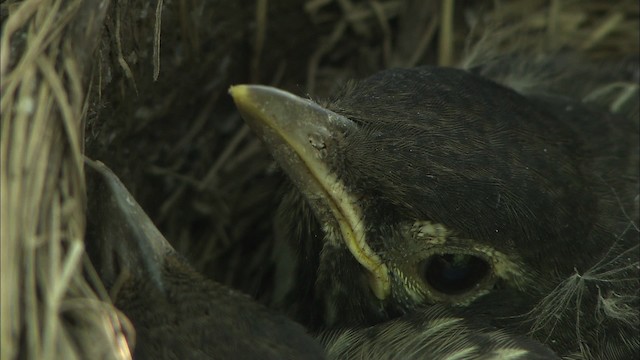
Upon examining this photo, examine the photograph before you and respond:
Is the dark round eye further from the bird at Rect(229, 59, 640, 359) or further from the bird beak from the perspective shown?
the bird beak

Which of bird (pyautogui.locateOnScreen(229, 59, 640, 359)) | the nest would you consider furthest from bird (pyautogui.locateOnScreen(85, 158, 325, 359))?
bird (pyautogui.locateOnScreen(229, 59, 640, 359))

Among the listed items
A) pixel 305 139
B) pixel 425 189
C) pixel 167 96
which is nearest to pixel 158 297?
pixel 305 139

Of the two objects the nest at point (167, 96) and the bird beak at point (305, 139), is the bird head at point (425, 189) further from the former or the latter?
the nest at point (167, 96)

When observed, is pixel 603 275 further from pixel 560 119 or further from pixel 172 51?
pixel 172 51

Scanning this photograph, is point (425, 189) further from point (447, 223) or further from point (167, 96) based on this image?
point (167, 96)

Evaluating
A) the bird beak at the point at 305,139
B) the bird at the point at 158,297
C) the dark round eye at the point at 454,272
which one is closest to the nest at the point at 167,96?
the bird at the point at 158,297

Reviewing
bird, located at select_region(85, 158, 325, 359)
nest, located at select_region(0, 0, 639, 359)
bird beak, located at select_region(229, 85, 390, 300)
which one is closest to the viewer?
nest, located at select_region(0, 0, 639, 359)
